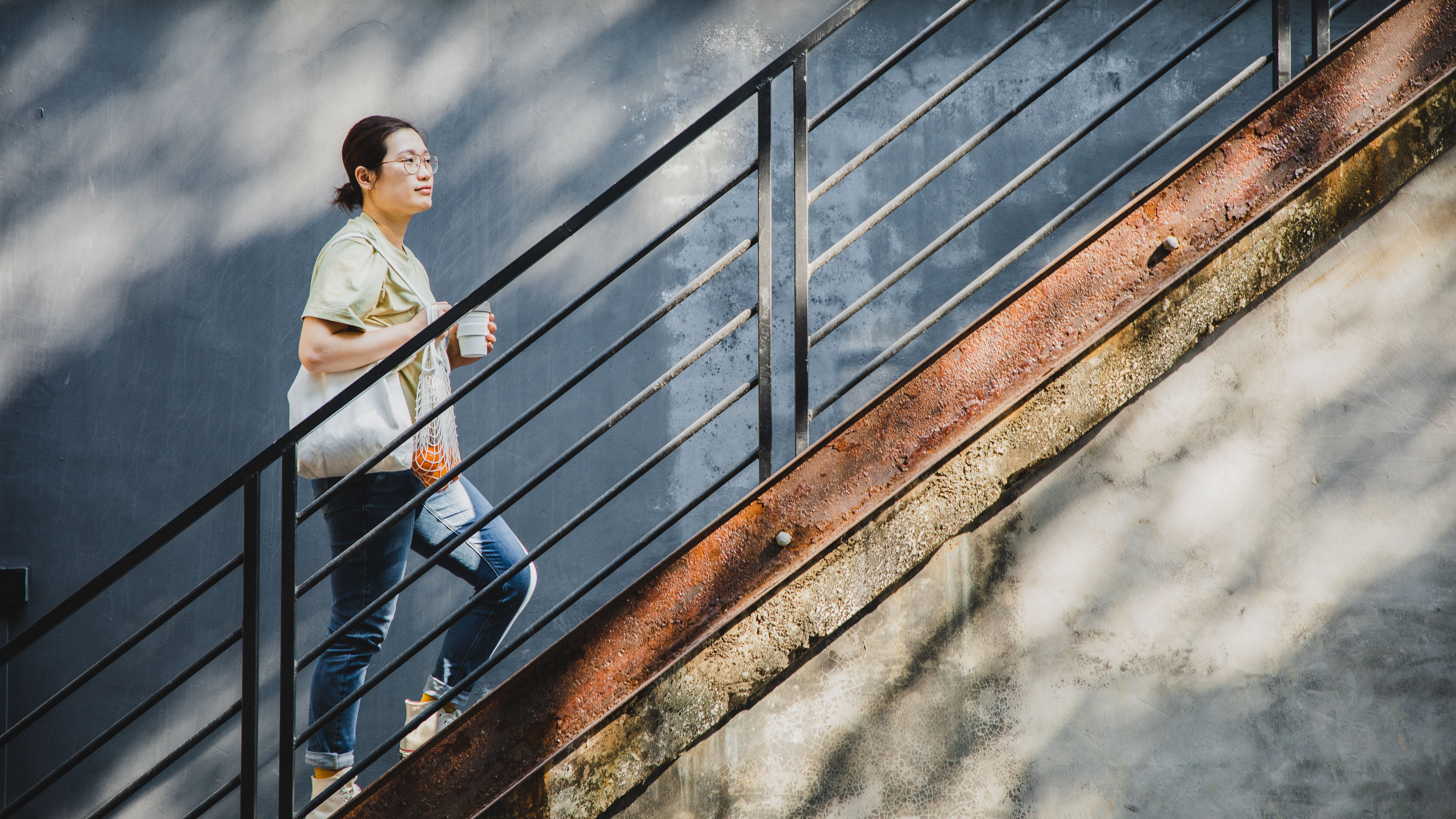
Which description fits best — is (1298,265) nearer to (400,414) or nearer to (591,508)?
(591,508)

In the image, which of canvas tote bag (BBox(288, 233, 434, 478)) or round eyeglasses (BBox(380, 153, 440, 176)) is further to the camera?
round eyeglasses (BBox(380, 153, 440, 176))

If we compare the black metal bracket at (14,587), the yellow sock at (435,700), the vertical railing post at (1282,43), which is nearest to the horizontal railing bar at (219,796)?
the yellow sock at (435,700)

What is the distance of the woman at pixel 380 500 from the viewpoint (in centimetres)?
225

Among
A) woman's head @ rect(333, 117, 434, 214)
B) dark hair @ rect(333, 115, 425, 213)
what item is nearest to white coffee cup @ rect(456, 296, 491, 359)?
woman's head @ rect(333, 117, 434, 214)

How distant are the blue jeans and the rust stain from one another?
0.28 meters

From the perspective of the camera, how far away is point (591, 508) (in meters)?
2.00

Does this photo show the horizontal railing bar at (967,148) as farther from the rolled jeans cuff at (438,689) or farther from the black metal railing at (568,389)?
the rolled jeans cuff at (438,689)

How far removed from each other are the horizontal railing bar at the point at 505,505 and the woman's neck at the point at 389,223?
2.84ft

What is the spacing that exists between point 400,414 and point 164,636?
257 cm

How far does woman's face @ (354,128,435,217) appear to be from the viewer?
2.42 metres

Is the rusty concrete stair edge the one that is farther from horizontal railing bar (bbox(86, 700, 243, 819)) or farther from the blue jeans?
horizontal railing bar (bbox(86, 700, 243, 819))

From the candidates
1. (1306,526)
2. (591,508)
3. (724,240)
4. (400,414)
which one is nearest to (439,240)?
(724,240)

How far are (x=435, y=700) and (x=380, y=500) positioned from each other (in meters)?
0.53

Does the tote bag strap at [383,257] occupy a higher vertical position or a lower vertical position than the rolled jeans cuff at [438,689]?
higher
